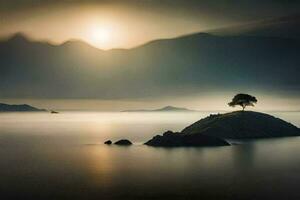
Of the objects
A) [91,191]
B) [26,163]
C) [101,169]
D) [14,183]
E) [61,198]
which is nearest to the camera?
[61,198]

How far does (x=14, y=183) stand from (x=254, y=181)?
57.9 m

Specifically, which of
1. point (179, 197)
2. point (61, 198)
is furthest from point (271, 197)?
point (61, 198)

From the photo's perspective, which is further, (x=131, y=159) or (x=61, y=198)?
(x=131, y=159)

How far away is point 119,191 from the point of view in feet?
345

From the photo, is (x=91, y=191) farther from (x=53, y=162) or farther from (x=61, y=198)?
(x=53, y=162)

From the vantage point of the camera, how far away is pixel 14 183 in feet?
375

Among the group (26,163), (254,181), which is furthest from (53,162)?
(254,181)

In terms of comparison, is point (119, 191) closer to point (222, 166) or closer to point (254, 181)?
point (254, 181)

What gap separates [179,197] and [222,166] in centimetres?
5453

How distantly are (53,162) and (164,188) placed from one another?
214ft

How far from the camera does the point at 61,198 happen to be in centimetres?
9569

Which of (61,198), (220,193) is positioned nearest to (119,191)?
(61,198)

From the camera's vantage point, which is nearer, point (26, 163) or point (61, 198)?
point (61, 198)

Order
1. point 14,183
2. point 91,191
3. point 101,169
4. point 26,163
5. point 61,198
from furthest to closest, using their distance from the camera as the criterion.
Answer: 1. point 26,163
2. point 101,169
3. point 14,183
4. point 91,191
5. point 61,198
